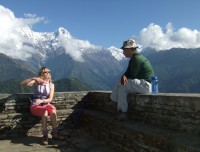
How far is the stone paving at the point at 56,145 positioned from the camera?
7.94m

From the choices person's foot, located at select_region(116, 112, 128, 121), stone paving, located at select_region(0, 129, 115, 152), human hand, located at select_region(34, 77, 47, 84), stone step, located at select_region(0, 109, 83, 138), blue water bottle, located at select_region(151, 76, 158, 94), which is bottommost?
stone paving, located at select_region(0, 129, 115, 152)

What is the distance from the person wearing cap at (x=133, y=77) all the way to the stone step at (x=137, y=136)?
553 millimetres

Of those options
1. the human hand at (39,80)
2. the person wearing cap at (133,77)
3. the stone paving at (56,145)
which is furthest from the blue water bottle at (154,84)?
the human hand at (39,80)

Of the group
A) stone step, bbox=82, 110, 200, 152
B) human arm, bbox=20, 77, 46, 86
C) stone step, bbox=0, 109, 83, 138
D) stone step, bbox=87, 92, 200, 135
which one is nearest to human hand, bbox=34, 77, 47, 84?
human arm, bbox=20, 77, 46, 86

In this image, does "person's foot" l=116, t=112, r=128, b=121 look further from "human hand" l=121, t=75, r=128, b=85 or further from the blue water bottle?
the blue water bottle

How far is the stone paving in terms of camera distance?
794 cm

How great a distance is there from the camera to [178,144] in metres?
5.43

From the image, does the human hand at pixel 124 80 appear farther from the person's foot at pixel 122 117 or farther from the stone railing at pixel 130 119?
the person's foot at pixel 122 117

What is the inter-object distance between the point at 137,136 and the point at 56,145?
2428mm

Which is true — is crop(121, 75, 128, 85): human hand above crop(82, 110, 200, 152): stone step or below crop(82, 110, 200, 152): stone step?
above

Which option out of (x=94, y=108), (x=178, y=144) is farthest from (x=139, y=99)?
(x=94, y=108)

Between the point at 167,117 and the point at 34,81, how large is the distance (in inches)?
159

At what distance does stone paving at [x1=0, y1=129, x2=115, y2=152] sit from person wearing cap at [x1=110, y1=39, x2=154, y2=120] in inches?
40.2

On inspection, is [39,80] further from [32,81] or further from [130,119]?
[130,119]
